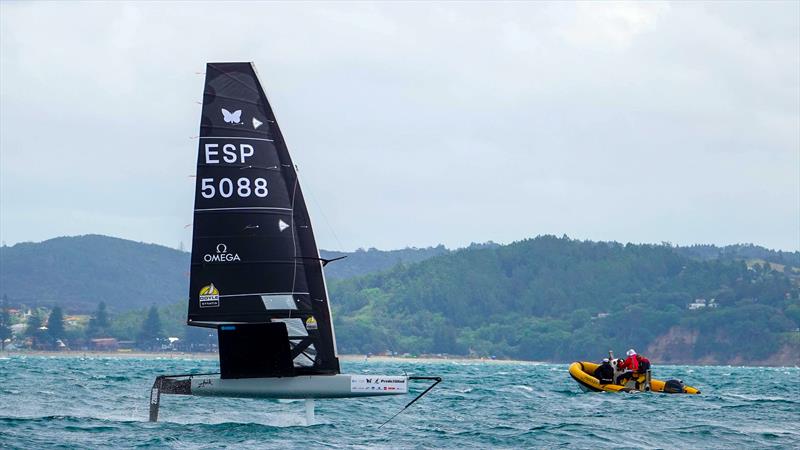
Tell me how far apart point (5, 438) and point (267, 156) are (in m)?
8.24

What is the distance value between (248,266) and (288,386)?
278 centimetres

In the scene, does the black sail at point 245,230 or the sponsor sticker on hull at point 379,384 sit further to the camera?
the black sail at point 245,230

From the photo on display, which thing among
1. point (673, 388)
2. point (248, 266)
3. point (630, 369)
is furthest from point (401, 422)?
point (673, 388)

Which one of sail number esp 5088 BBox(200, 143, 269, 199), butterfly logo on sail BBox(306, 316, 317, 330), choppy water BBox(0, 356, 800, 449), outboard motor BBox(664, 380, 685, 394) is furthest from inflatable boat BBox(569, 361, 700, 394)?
sail number esp 5088 BBox(200, 143, 269, 199)

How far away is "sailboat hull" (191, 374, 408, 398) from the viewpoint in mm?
30000

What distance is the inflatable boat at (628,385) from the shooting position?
48688mm

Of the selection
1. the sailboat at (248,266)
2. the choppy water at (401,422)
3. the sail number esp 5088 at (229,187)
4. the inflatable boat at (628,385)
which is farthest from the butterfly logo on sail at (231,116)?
the inflatable boat at (628,385)

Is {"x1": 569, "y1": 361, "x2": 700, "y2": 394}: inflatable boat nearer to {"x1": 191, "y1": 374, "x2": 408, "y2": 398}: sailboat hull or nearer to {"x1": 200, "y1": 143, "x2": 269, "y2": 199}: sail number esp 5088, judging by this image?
{"x1": 191, "y1": 374, "x2": 408, "y2": 398}: sailboat hull

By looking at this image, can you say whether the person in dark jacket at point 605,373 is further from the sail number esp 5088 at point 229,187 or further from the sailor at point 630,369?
the sail number esp 5088 at point 229,187

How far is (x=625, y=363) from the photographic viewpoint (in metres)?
49.8

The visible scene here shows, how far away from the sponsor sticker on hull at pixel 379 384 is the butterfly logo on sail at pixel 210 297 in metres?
3.43

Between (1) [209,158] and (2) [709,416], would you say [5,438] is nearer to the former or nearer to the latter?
(1) [209,158]

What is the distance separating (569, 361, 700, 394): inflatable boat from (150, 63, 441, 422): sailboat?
20.5 metres

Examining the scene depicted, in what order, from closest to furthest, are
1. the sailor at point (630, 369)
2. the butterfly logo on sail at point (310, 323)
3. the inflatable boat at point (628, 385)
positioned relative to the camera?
the butterfly logo on sail at point (310, 323), the inflatable boat at point (628, 385), the sailor at point (630, 369)
